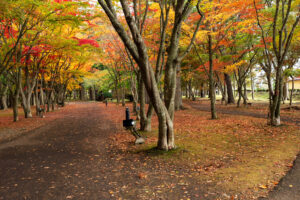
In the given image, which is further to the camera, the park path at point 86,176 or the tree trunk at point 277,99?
the tree trunk at point 277,99

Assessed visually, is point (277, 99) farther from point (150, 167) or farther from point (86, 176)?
point (86, 176)

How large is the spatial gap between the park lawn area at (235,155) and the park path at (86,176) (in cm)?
43

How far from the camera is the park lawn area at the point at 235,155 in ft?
13.0

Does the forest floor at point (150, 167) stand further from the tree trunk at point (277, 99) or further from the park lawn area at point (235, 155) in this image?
the tree trunk at point (277, 99)

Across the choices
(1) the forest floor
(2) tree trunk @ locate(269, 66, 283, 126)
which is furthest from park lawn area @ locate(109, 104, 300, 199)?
(2) tree trunk @ locate(269, 66, 283, 126)

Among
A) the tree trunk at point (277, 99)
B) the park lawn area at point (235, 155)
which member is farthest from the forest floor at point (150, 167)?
the tree trunk at point (277, 99)

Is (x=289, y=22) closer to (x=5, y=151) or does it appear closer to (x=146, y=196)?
(x=146, y=196)

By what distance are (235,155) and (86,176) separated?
382 centimetres

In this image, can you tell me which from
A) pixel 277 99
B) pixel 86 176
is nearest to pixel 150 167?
pixel 86 176

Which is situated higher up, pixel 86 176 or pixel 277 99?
pixel 277 99

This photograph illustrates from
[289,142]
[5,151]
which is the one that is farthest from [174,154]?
[5,151]

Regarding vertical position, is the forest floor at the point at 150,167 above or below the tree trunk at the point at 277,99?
below

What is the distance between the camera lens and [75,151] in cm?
676

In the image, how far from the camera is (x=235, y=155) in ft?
18.7
